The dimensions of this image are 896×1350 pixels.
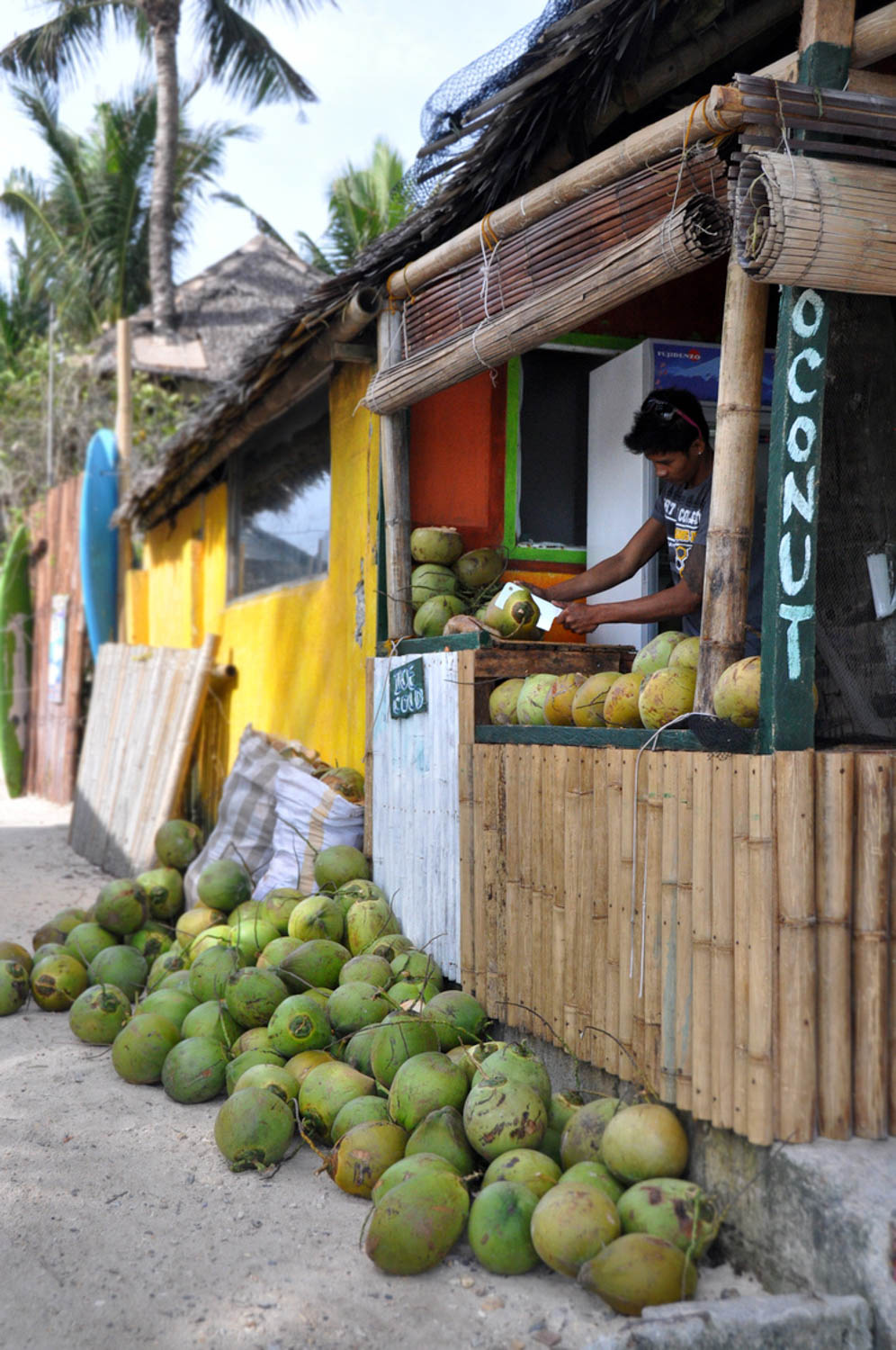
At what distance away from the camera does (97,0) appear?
18344 millimetres

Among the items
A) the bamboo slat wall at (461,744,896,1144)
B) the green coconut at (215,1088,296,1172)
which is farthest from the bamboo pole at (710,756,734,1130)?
the green coconut at (215,1088,296,1172)

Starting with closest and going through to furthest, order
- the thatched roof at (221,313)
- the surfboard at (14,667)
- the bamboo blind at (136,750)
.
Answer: the bamboo blind at (136,750) → the surfboard at (14,667) → the thatched roof at (221,313)

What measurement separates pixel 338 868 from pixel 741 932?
9.07 feet

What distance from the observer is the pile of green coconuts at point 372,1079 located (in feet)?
8.89

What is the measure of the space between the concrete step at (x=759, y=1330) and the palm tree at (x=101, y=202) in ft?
63.2

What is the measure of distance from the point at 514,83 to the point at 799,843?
2.99m

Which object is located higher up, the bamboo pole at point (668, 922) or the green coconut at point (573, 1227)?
the bamboo pole at point (668, 922)

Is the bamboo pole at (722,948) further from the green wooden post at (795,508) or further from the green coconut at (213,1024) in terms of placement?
the green coconut at (213,1024)

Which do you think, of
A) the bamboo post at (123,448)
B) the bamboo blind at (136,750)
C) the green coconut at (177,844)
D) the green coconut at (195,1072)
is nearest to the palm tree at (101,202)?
the bamboo post at (123,448)

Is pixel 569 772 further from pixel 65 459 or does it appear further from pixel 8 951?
pixel 65 459

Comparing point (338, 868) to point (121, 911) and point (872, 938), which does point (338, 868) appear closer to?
point (121, 911)

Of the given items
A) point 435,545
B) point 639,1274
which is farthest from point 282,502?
point 639,1274

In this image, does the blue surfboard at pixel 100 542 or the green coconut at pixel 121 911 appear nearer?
the green coconut at pixel 121 911

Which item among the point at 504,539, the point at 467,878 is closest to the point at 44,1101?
the point at 467,878
